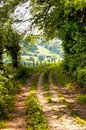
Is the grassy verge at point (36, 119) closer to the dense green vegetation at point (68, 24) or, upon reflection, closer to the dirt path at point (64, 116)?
the dirt path at point (64, 116)

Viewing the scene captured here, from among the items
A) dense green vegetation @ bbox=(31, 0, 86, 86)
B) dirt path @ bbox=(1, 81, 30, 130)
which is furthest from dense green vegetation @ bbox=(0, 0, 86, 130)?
dirt path @ bbox=(1, 81, 30, 130)

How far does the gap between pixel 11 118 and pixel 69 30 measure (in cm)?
1489

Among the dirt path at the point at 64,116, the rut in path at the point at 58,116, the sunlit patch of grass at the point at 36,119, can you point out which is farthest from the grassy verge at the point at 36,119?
the dirt path at the point at 64,116

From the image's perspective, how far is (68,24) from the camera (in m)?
38.5

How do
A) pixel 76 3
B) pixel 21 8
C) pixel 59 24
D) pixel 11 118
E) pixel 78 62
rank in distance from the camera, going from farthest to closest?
pixel 21 8 < pixel 59 24 < pixel 78 62 < pixel 76 3 < pixel 11 118

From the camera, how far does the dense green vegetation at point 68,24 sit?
35719 mm

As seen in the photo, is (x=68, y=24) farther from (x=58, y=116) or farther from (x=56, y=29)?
(x=58, y=116)

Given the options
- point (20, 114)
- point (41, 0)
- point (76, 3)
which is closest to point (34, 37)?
point (41, 0)

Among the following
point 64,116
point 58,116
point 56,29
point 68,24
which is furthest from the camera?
point 56,29

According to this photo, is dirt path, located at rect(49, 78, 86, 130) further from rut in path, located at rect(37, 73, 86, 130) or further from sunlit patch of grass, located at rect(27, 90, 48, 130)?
sunlit patch of grass, located at rect(27, 90, 48, 130)

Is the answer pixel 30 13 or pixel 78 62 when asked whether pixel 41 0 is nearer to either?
pixel 30 13

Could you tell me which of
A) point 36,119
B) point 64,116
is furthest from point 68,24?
point 36,119

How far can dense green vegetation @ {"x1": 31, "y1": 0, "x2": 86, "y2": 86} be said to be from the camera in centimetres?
3572

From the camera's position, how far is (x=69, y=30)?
39.2 meters
